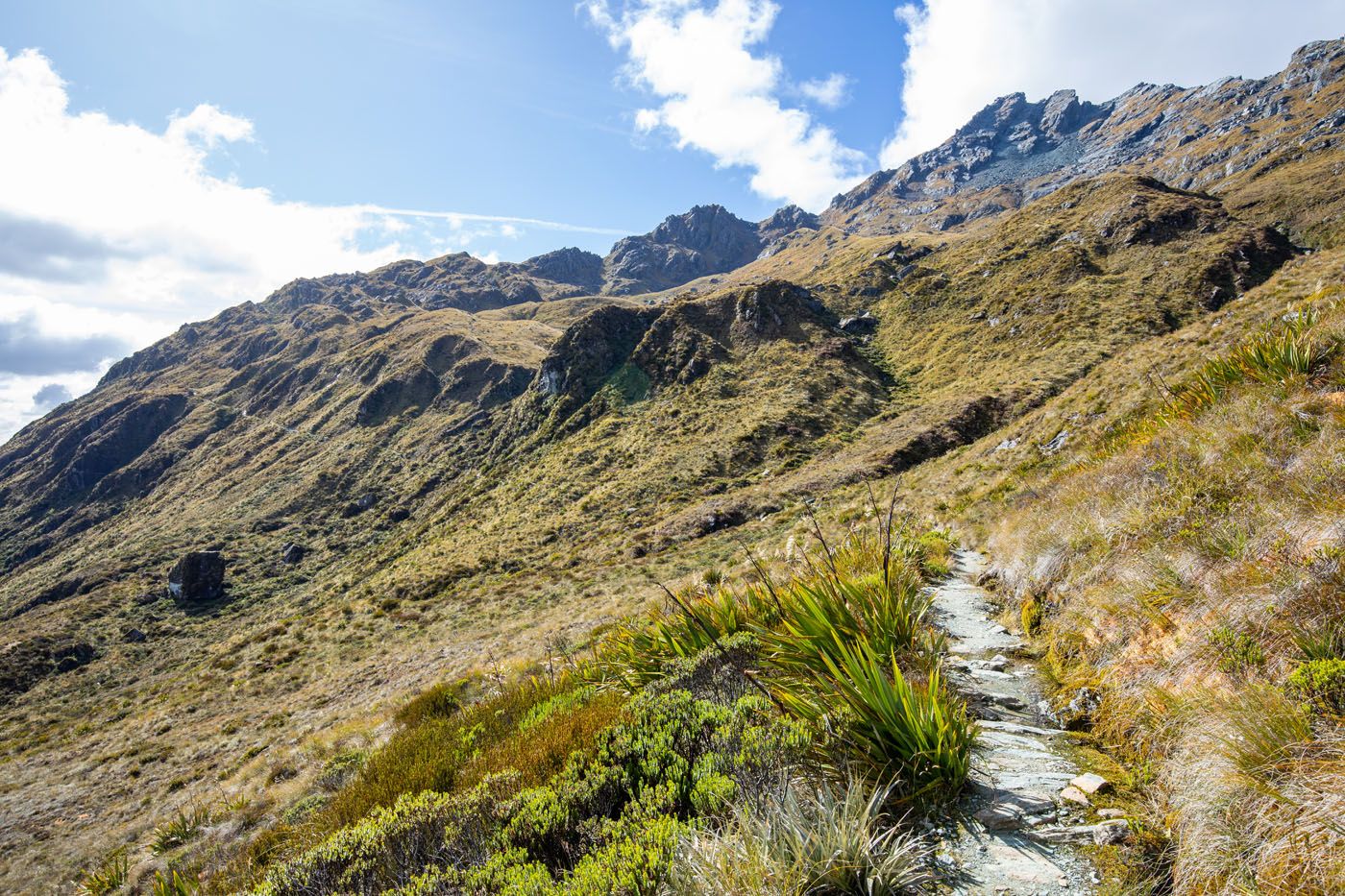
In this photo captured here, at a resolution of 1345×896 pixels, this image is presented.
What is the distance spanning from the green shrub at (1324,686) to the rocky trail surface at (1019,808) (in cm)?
106

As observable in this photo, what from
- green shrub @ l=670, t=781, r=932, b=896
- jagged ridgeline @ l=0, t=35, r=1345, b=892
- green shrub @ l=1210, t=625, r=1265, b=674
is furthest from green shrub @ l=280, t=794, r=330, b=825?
green shrub @ l=1210, t=625, r=1265, b=674

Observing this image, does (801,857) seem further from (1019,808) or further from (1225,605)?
(1225,605)

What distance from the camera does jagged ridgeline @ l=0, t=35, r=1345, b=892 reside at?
47.1 ft

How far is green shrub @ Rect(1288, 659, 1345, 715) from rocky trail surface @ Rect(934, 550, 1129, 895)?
1.06m

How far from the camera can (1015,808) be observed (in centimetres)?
302

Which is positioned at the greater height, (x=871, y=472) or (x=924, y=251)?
(x=924, y=251)

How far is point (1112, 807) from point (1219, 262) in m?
64.0

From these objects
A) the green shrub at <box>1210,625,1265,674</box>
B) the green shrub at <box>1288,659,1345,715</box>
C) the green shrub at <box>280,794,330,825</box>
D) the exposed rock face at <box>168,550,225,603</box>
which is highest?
the green shrub at <box>1288,659,1345,715</box>

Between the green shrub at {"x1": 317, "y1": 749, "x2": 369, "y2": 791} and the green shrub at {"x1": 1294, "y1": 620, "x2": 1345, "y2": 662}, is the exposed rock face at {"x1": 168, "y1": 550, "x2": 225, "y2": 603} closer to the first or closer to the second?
the green shrub at {"x1": 317, "y1": 749, "x2": 369, "y2": 791}

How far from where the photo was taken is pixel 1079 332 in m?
43.6

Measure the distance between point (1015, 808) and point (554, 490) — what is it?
1931 inches

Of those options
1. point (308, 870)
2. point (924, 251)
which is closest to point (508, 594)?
point (308, 870)

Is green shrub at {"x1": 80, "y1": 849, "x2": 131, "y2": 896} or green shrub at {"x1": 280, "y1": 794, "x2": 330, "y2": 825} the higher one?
green shrub at {"x1": 280, "y1": 794, "x2": 330, "y2": 825}

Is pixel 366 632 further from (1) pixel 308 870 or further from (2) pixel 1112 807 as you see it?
(2) pixel 1112 807
